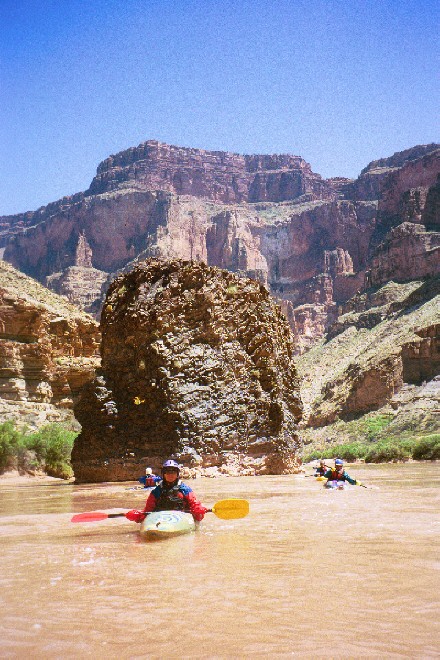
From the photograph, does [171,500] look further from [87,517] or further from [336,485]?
[336,485]

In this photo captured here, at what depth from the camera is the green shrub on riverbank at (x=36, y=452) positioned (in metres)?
26.0

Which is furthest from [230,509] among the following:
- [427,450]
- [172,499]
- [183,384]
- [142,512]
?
[427,450]

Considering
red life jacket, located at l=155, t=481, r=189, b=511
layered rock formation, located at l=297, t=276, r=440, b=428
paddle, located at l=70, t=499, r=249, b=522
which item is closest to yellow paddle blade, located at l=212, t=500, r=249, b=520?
paddle, located at l=70, t=499, r=249, b=522

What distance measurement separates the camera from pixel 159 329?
19.8 meters

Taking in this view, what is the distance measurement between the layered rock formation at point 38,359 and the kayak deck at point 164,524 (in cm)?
2709

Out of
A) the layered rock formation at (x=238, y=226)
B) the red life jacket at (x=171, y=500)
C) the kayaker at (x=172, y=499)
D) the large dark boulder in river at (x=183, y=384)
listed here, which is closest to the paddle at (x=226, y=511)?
the kayaker at (x=172, y=499)

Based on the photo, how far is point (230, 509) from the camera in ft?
27.7

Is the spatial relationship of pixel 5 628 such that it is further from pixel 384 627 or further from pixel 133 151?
pixel 133 151

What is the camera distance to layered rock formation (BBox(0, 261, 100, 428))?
115 ft

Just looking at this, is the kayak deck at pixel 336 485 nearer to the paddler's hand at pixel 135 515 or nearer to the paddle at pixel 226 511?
the paddle at pixel 226 511

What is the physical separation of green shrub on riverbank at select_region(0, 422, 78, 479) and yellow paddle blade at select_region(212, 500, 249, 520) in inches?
754

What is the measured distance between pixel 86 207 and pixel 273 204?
52.4 metres

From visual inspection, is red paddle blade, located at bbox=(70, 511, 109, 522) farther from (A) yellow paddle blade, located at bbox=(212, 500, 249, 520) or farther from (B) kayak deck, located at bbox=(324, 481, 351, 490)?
(B) kayak deck, located at bbox=(324, 481, 351, 490)

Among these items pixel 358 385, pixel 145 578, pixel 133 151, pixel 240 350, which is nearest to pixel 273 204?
pixel 133 151
